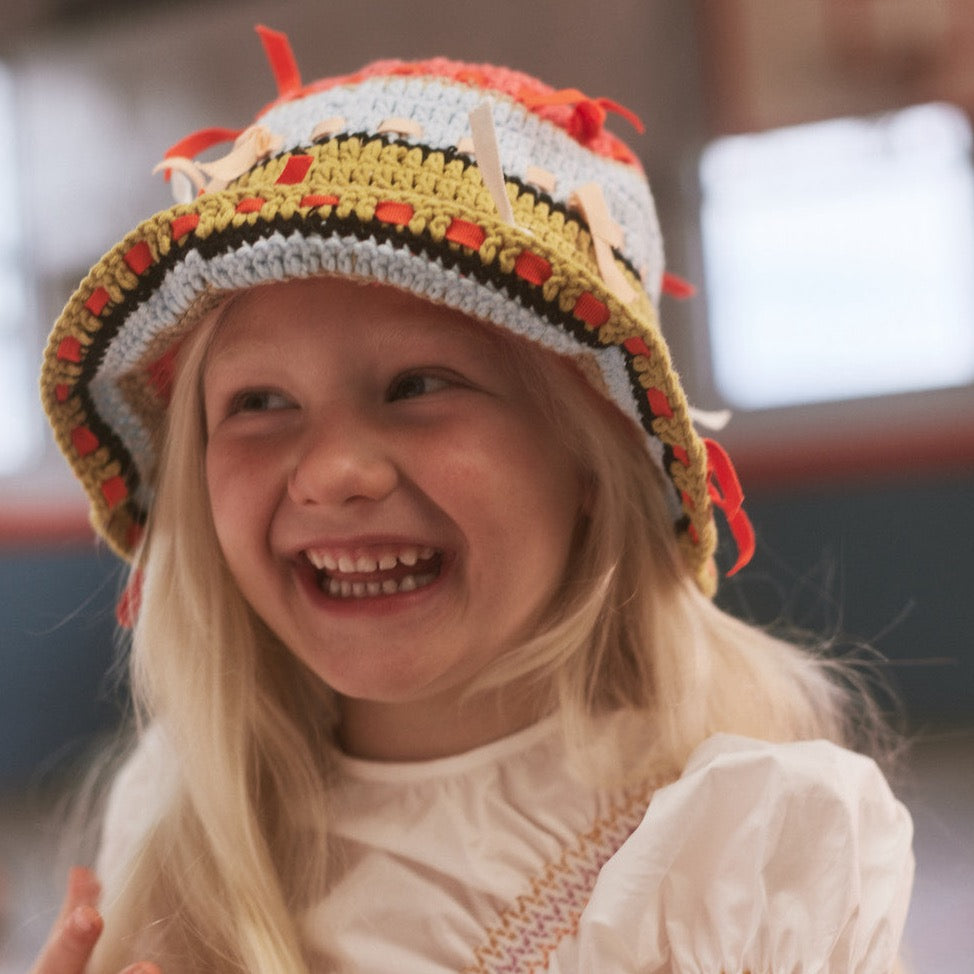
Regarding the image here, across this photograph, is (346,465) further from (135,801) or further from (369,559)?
(135,801)

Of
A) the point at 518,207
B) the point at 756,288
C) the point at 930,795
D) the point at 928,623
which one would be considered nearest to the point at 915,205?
the point at 756,288

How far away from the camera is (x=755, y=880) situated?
0.60 m

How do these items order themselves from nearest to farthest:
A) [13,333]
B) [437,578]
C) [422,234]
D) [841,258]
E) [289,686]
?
[422,234]
[437,578]
[289,686]
[841,258]
[13,333]

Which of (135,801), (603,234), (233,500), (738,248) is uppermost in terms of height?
(603,234)

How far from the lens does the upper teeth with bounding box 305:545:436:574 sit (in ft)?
2.29

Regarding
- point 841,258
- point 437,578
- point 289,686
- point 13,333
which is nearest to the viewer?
point 437,578

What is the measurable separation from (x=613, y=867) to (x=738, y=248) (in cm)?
224

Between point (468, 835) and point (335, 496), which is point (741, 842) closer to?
point (468, 835)

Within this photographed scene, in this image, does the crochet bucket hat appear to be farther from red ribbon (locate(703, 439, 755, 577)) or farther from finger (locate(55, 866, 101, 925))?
finger (locate(55, 866, 101, 925))

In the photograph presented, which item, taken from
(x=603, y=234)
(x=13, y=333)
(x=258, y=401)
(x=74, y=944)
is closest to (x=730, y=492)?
(x=603, y=234)

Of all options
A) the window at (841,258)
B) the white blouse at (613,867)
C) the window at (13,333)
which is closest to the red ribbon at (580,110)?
the white blouse at (613,867)

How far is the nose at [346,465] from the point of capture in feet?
2.14

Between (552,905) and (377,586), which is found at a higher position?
(377,586)

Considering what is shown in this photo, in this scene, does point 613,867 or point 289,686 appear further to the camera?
point 289,686
